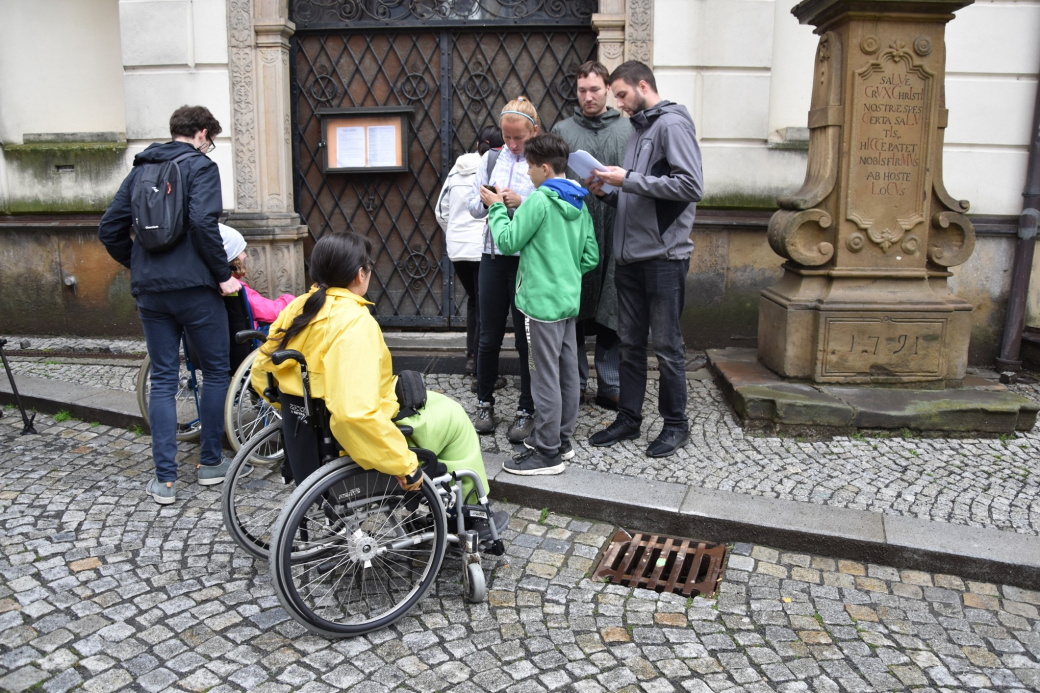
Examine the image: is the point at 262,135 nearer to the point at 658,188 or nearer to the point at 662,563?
the point at 658,188

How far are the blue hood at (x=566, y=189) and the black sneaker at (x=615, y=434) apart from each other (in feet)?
4.34

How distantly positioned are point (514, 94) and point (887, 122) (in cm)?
302

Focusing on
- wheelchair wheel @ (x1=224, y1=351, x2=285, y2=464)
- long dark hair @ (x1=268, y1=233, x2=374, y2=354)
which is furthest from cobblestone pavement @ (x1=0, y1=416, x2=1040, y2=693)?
long dark hair @ (x1=268, y1=233, x2=374, y2=354)

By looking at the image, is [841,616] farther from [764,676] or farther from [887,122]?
[887,122]

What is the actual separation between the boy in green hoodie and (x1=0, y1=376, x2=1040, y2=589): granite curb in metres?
0.19

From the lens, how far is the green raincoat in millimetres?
5273

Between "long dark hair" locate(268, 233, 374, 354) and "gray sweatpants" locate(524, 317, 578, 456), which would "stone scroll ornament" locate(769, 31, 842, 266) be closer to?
"gray sweatpants" locate(524, 317, 578, 456)

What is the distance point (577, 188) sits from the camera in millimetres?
4340

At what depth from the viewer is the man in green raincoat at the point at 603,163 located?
5164mm

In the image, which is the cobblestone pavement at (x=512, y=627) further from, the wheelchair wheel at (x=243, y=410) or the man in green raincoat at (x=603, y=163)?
the man in green raincoat at (x=603, y=163)

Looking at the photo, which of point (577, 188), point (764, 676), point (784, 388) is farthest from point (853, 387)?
point (764, 676)

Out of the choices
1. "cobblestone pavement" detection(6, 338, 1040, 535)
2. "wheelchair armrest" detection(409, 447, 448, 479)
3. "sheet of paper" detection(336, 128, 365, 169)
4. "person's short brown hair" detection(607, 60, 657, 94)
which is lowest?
"cobblestone pavement" detection(6, 338, 1040, 535)

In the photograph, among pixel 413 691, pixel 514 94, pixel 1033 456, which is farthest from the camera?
pixel 514 94

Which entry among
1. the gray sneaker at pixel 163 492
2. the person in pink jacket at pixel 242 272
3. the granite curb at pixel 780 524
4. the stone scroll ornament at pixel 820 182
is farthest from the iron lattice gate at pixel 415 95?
the granite curb at pixel 780 524
